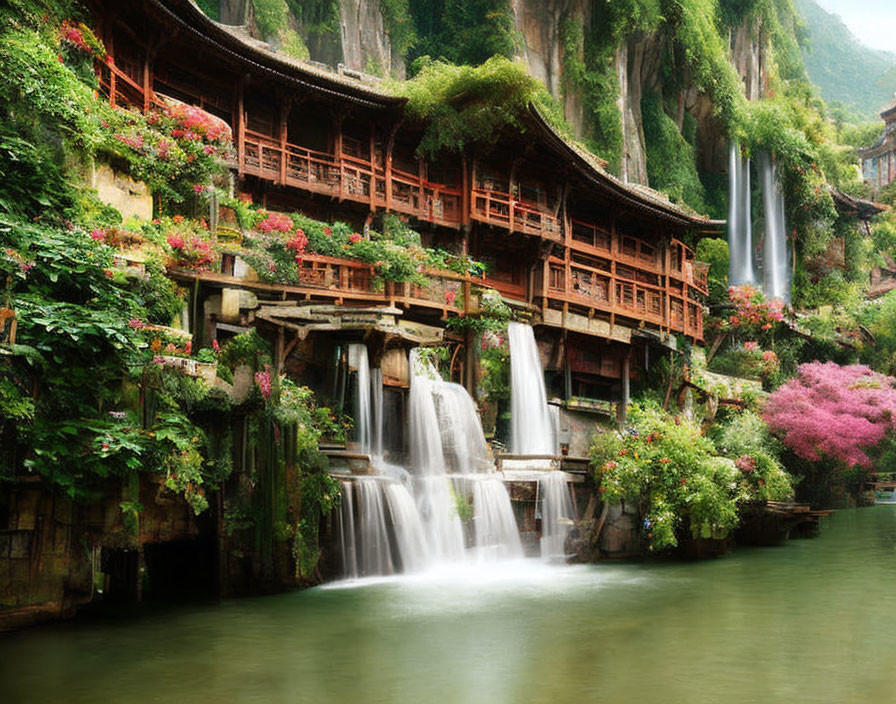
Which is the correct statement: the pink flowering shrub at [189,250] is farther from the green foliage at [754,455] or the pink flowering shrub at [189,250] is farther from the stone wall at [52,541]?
the green foliage at [754,455]

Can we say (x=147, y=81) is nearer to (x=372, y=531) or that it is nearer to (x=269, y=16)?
(x=269, y=16)

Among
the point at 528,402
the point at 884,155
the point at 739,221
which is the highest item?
the point at 884,155

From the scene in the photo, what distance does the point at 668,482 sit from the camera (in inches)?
778

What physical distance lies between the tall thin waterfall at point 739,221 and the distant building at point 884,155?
23788mm

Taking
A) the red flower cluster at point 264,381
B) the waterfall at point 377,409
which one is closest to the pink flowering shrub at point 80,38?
the red flower cluster at point 264,381

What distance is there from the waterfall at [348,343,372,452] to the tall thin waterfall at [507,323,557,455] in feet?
22.4

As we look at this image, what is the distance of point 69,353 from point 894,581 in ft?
50.5

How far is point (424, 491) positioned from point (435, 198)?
1146 cm

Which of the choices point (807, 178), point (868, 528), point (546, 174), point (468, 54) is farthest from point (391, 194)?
point (807, 178)

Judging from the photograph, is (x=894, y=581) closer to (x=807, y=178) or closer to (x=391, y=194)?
(x=391, y=194)

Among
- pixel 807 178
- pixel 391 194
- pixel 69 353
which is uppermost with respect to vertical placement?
pixel 807 178

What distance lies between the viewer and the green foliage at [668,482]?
19500 millimetres

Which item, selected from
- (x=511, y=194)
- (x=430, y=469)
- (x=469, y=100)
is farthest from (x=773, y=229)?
(x=430, y=469)

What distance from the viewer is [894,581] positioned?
1675 centimetres
